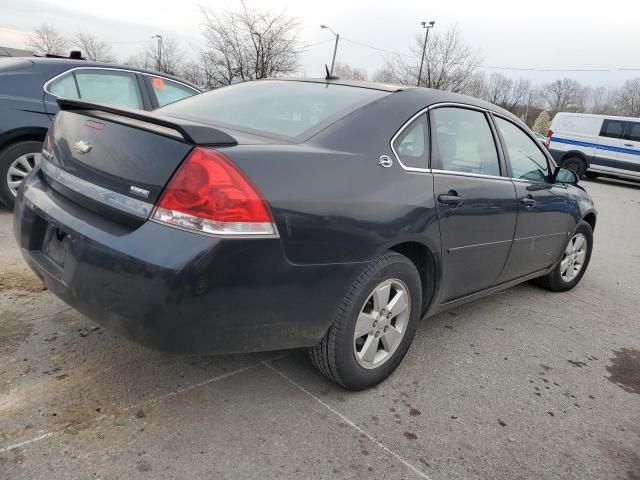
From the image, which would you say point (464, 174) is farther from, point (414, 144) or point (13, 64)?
point (13, 64)

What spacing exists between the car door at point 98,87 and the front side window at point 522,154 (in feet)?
11.7

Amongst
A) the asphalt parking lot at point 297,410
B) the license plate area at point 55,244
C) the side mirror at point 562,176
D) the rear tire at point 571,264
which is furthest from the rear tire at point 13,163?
the rear tire at point 571,264

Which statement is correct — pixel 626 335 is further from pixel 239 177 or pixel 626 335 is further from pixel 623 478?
pixel 239 177

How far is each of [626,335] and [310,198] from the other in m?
3.09

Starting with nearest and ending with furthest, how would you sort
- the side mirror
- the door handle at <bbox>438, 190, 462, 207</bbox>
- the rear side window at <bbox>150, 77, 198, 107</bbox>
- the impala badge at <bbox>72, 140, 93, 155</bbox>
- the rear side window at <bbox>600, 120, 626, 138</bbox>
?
the impala badge at <bbox>72, 140, 93, 155</bbox> < the door handle at <bbox>438, 190, 462, 207</bbox> < the side mirror < the rear side window at <bbox>150, 77, 198, 107</bbox> < the rear side window at <bbox>600, 120, 626, 138</bbox>

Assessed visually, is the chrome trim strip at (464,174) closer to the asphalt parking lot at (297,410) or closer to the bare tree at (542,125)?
the asphalt parking lot at (297,410)

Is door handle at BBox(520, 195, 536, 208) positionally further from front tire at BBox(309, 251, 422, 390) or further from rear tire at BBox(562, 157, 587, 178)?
rear tire at BBox(562, 157, 587, 178)

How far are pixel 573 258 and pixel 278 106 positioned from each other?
3.31 m

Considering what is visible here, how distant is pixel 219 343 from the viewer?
2.07 metres

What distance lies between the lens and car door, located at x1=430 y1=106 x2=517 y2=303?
2887mm

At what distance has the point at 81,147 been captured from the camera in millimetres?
2344

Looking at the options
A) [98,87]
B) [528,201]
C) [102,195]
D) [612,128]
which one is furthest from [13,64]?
[612,128]

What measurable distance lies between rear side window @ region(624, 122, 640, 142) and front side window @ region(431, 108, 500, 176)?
16.3 metres

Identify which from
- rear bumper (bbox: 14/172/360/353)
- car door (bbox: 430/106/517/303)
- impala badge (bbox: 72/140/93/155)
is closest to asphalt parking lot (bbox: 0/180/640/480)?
rear bumper (bbox: 14/172/360/353)
